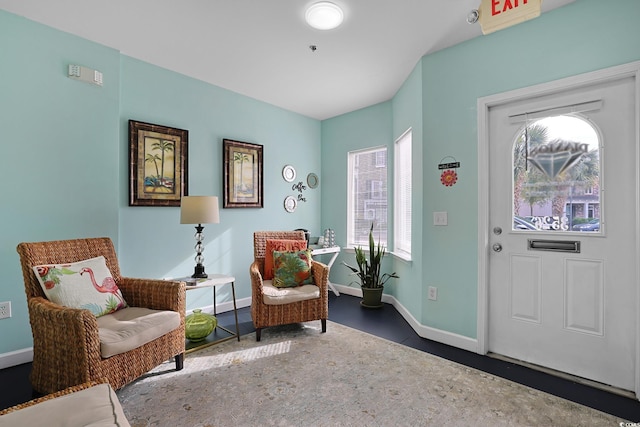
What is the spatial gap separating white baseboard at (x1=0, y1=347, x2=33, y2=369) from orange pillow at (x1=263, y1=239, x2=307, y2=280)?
1.87 metres

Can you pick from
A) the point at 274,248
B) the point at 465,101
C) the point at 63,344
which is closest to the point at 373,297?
the point at 274,248

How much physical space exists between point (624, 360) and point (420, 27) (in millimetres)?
2689

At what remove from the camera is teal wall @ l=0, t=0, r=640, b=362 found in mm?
2232

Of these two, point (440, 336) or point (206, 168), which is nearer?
point (440, 336)

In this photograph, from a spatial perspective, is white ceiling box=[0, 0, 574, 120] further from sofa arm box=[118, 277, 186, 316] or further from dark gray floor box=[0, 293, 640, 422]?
dark gray floor box=[0, 293, 640, 422]

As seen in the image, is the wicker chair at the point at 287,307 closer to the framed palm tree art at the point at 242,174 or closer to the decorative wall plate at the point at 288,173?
the framed palm tree art at the point at 242,174

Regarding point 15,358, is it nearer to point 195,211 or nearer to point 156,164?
point 195,211

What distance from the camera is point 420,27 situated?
2.41 metres

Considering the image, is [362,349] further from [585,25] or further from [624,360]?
[585,25]

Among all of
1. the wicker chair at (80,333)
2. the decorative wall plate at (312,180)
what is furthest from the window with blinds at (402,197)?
the wicker chair at (80,333)

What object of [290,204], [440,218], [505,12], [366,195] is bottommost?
[440,218]

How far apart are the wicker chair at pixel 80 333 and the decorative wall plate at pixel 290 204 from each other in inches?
86.8

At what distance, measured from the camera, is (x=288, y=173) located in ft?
14.0

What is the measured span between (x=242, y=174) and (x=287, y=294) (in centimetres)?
168
